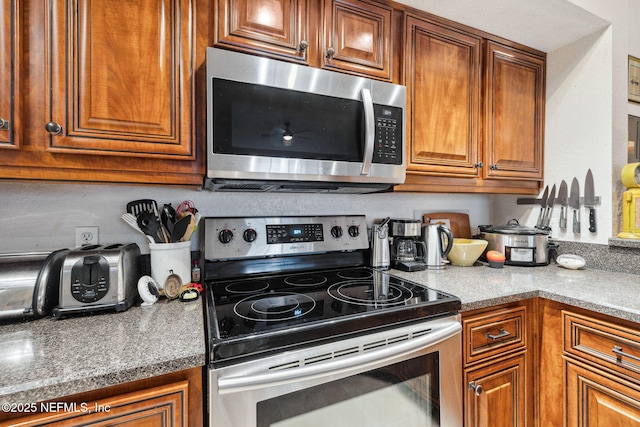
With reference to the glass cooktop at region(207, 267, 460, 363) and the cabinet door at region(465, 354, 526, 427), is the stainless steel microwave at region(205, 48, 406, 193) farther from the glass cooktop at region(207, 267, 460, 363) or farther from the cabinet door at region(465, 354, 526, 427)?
the cabinet door at region(465, 354, 526, 427)

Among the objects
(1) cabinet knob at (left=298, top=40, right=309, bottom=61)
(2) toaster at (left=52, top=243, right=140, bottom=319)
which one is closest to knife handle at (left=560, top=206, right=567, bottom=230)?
(1) cabinet knob at (left=298, top=40, right=309, bottom=61)

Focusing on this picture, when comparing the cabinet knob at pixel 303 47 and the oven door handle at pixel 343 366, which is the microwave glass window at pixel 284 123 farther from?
the oven door handle at pixel 343 366

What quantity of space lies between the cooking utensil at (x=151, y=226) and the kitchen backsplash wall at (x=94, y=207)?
0.16m

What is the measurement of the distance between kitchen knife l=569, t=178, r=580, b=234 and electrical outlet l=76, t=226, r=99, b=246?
7.62 ft

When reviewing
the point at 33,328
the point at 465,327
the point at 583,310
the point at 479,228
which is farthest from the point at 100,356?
the point at 479,228

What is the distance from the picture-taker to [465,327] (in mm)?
1102

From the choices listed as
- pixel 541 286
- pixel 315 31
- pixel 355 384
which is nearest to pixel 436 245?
pixel 541 286

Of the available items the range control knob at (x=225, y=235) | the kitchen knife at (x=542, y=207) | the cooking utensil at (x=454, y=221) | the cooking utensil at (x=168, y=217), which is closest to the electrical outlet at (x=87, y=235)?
the cooking utensil at (x=168, y=217)

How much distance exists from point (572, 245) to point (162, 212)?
2.09m

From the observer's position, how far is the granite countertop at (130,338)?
1.99 feet

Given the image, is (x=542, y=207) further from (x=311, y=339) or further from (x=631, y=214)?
(x=311, y=339)

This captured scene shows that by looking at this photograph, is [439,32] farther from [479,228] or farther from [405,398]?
[405,398]

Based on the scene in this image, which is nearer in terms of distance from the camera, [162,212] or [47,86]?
[47,86]

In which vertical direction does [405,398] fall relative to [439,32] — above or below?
below
